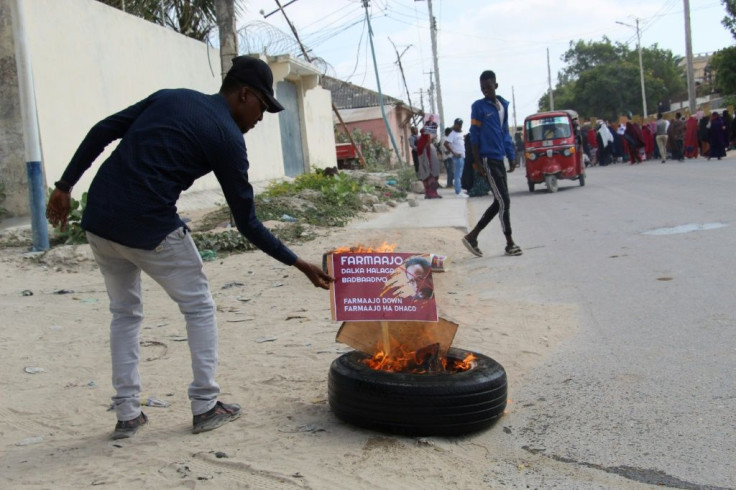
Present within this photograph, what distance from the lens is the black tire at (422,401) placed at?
10.6ft

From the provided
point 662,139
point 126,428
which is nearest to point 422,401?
point 126,428

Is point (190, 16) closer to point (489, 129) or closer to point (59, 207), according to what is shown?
point (489, 129)

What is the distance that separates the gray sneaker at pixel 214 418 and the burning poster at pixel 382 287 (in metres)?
0.68

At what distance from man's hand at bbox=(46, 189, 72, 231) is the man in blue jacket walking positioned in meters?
5.42

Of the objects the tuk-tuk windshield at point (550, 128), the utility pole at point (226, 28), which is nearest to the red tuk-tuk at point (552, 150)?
the tuk-tuk windshield at point (550, 128)

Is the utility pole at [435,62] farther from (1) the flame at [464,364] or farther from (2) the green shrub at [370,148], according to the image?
(1) the flame at [464,364]

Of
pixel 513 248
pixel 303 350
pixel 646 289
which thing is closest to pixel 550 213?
pixel 513 248

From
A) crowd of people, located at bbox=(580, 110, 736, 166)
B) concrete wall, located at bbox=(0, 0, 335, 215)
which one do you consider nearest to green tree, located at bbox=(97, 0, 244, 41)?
concrete wall, located at bbox=(0, 0, 335, 215)

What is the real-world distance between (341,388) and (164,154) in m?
1.31

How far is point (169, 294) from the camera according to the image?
11.0 ft

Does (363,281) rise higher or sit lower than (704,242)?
higher

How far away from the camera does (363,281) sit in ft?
11.3

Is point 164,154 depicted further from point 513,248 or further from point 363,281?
point 513,248

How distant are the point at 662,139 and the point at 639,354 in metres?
25.6
